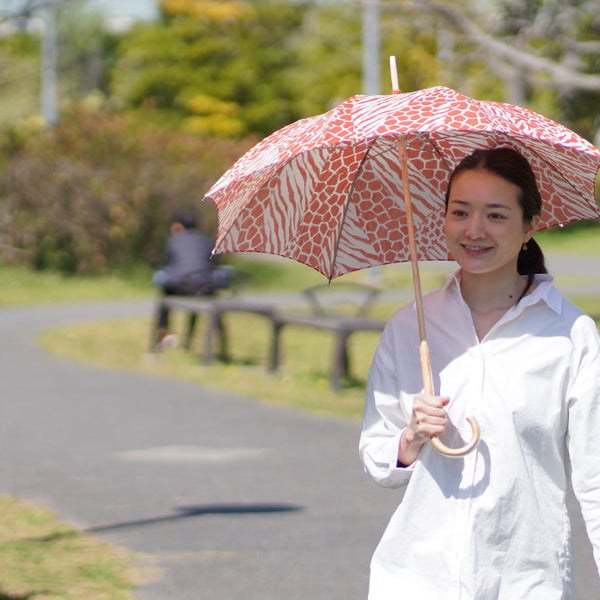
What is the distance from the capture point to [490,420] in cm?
293

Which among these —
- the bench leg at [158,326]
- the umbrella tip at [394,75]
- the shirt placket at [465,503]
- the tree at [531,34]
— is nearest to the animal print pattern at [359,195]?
the umbrella tip at [394,75]

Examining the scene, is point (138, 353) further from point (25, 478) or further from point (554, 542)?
point (554, 542)

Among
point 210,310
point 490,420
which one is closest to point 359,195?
point 490,420

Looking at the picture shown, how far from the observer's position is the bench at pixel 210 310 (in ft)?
42.5

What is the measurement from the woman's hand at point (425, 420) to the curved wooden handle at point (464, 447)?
0.08 feet

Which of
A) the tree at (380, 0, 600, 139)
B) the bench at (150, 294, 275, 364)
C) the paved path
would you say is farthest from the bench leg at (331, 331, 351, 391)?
the tree at (380, 0, 600, 139)

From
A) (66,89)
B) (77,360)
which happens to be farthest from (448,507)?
(66,89)

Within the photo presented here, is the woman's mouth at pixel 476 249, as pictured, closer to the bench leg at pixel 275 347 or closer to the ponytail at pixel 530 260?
the ponytail at pixel 530 260

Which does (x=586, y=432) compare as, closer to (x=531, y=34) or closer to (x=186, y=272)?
(x=186, y=272)

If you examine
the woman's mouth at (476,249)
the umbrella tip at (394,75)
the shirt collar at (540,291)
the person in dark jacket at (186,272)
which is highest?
the umbrella tip at (394,75)

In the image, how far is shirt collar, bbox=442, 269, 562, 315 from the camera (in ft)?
9.89

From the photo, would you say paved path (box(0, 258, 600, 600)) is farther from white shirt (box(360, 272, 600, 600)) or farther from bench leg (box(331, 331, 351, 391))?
white shirt (box(360, 272, 600, 600))

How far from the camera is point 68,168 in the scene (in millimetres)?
23531

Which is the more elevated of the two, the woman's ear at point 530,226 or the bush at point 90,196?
the woman's ear at point 530,226
